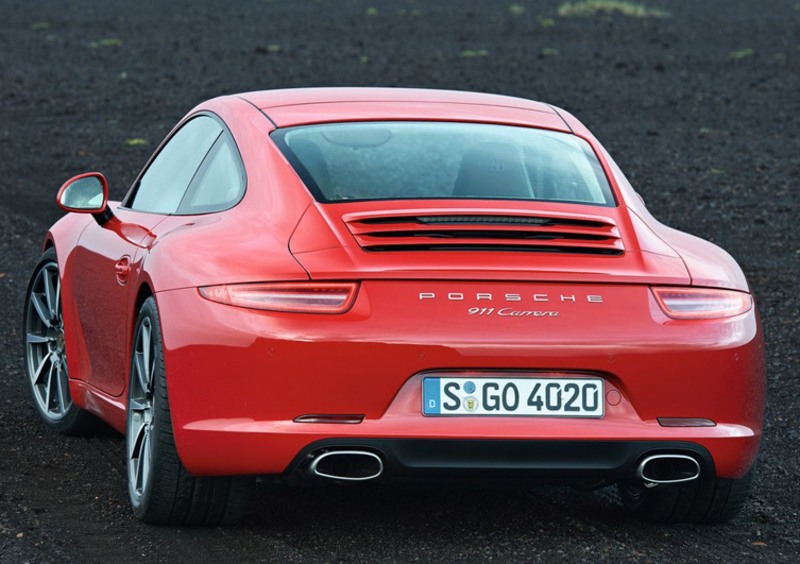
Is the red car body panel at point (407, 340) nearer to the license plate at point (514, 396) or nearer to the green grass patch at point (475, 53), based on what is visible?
the license plate at point (514, 396)

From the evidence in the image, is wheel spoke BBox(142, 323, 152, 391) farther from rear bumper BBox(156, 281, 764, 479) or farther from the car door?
rear bumper BBox(156, 281, 764, 479)

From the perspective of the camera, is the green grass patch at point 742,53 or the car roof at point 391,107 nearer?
the car roof at point 391,107

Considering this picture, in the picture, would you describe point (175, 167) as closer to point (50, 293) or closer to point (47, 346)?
point (50, 293)

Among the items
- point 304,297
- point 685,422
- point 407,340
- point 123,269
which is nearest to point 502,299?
point 407,340

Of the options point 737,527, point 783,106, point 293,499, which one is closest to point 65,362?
point 293,499

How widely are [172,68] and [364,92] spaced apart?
20.2m

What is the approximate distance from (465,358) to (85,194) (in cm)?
241

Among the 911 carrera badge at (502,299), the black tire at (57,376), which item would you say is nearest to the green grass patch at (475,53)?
the black tire at (57,376)

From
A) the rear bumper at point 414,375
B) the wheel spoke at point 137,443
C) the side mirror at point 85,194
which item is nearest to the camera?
the rear bumper at point 414,375

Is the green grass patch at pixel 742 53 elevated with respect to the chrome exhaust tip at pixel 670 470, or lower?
lower

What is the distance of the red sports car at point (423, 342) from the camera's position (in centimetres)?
447

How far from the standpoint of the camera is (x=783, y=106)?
21.8 m

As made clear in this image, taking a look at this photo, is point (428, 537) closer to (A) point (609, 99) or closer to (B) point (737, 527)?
(B) point (737, 527)

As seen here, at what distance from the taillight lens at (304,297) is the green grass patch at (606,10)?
32.5 metres
